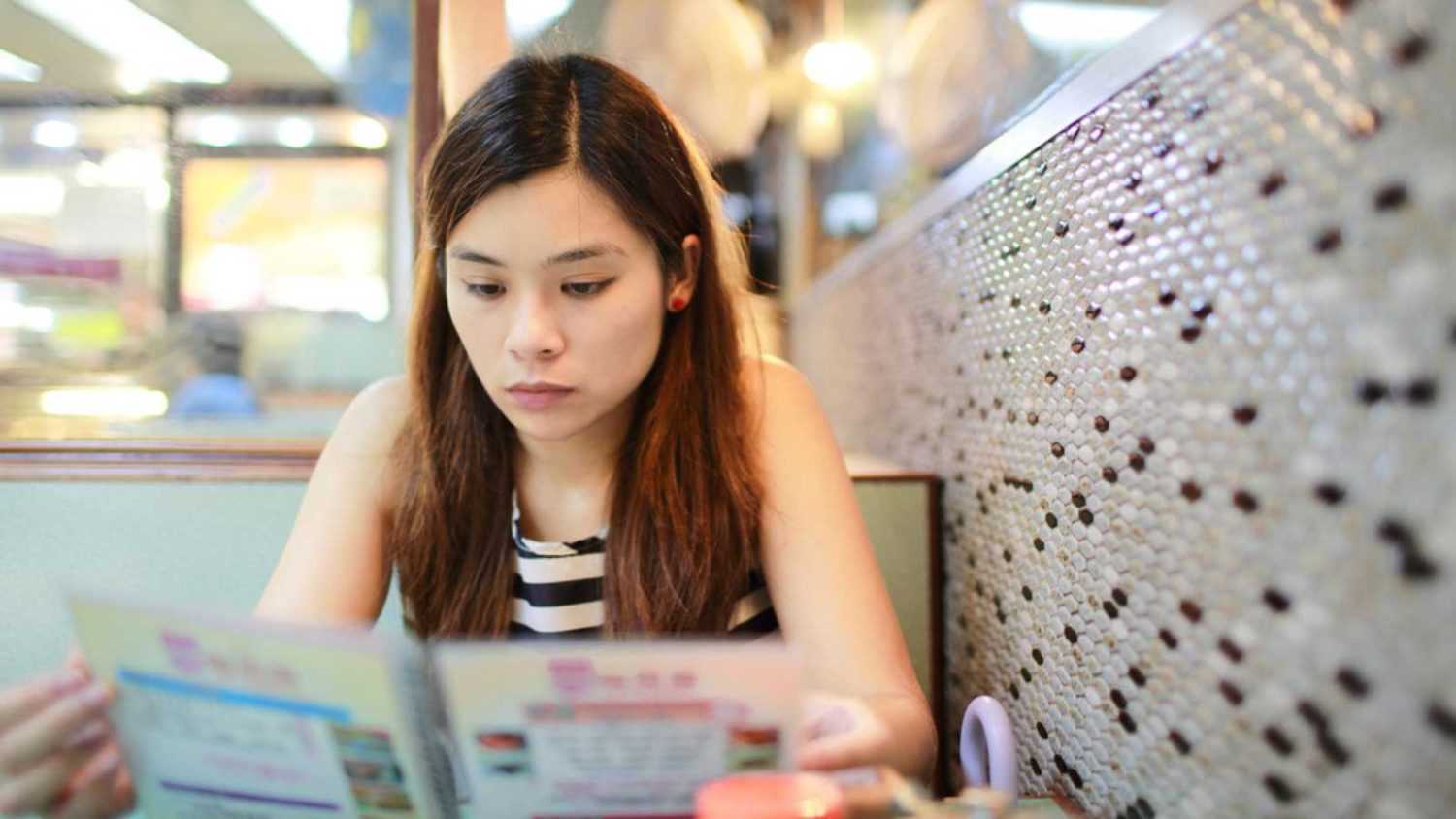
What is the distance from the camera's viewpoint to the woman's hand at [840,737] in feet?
2.24

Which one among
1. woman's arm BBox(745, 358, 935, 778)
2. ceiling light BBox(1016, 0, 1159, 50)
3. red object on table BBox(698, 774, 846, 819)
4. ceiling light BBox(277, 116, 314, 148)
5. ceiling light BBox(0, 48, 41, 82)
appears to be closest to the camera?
red object on table BBox(698, 774, 846, 819)

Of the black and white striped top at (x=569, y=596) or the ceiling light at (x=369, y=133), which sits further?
the ceiling light at (x=369, y=133)

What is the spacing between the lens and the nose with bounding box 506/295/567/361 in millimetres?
900

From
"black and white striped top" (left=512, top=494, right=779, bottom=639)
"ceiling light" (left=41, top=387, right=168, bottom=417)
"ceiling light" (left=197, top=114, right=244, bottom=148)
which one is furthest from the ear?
"ceiling light" (left=41, top=387, right=168, bottom=417)

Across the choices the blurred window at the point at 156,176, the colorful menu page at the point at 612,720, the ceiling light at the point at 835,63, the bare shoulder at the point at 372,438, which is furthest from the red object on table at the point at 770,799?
the ceiling light at the point at 835,63

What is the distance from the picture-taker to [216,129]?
1521mm

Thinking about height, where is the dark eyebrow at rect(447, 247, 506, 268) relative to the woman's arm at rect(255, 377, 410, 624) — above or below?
above

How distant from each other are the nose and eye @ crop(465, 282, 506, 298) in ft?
0.11

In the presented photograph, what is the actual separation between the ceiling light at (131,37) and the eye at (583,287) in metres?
0.96

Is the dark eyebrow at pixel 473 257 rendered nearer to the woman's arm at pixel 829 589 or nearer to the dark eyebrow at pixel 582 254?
the dark eyebrow at pixel 582 254

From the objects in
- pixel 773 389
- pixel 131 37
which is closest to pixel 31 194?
pixel 131 37

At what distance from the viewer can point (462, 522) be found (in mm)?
1095

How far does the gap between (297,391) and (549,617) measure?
1.73m

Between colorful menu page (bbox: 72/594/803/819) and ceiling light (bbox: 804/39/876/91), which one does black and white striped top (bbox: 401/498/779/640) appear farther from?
ceiling light (bbox: 804/39/876/91)
